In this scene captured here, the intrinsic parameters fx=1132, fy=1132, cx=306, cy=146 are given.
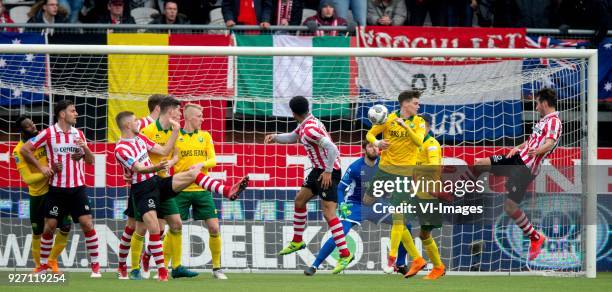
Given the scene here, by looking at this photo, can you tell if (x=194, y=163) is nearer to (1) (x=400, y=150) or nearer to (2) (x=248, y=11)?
(1) (x=400, y=150)

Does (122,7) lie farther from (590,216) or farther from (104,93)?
(590,216)

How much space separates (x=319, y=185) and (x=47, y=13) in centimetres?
534

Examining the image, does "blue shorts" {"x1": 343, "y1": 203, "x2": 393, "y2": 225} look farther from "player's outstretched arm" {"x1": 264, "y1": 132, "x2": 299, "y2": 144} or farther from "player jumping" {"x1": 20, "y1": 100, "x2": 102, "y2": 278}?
"player jumping" {"x1": 20, "y1": 100, "x2": 102, "y2": 278}

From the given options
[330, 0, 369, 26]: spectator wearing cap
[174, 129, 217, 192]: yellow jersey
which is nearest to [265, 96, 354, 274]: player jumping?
[174, 129, 217, 192]: yellow jersey

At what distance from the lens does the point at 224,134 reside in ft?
47.9

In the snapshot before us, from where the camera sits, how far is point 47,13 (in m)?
15.3

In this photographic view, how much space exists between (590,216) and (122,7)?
705 cm

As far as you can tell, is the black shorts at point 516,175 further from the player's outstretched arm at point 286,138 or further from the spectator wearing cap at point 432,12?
the spectator wearing cap at point 432,12

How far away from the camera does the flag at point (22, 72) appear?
1437cm

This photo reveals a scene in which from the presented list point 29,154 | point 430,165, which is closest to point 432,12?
point 430,165

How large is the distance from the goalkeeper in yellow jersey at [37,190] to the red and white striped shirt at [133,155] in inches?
47.5

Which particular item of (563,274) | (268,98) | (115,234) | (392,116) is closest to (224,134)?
(268,98)

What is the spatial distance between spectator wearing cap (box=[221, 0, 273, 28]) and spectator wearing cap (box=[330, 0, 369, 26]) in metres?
0.98

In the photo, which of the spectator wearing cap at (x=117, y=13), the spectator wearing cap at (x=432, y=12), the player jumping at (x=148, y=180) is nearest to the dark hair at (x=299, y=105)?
the player jumping at (x=148, y=180)
